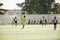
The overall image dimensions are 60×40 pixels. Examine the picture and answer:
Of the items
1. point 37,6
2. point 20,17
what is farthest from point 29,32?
point 37,6

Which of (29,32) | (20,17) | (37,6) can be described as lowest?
(29,32)

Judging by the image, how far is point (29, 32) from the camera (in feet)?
7.78

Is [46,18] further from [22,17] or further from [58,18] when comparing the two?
[22,17]

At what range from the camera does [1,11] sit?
2.36 metres

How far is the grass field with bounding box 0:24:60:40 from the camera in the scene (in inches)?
92.3

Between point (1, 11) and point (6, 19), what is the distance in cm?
12

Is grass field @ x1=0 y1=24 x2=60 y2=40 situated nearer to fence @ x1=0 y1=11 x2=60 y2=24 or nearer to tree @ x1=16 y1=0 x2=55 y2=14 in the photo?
fence @ x1=0 y1=11 x2=60 y2=24

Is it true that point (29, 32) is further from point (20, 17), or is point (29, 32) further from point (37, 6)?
point (37, 6)

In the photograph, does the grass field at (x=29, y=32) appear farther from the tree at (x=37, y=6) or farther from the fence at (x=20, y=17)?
the tree at (x=37, y=6)

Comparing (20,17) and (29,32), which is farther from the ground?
(20,17)

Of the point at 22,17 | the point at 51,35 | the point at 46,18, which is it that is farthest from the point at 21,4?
the point at 51,35

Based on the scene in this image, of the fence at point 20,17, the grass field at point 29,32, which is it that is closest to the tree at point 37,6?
the fence at point 20,17

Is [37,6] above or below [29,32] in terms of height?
above

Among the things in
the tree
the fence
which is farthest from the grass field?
the tree
